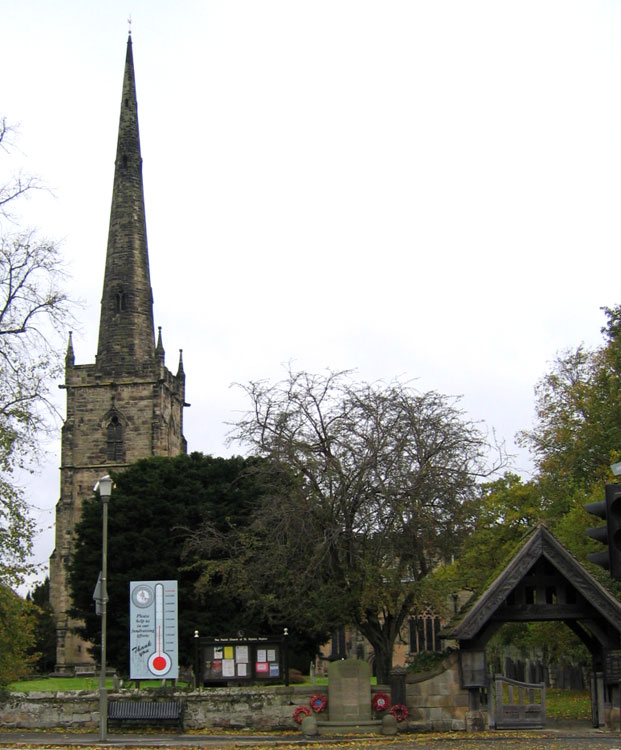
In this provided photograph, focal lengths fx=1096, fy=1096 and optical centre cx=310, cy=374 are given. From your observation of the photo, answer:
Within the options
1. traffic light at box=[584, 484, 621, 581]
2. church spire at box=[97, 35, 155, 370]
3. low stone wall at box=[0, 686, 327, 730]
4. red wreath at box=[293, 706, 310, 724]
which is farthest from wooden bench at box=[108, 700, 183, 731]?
church spire at box=[97, 35, 155, 370]

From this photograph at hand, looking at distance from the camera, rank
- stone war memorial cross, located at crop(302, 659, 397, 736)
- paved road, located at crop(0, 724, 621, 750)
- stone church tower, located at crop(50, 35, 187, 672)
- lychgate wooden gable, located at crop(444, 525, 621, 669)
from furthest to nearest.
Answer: stone church tower, located at crop(50, 35, 187, 672) → stone war memorial cross, located at crop(302, 659, 397, 736) → lychgate wooden gable, located at crop(444, 525, 621, 669) → paved road, located at crop(0, 724, 621, 750)

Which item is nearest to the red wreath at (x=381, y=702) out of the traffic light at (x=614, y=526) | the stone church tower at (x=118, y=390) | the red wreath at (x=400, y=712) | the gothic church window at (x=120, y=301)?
the red wreath at (x=400, y=712)

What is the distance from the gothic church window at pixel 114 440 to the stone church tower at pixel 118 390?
6 centimetres

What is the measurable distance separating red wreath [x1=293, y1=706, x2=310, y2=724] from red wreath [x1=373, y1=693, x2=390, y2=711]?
4.62 ft

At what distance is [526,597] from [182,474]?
28.9m

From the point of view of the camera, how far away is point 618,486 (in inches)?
332

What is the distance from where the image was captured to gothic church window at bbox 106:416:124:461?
70.3 meters

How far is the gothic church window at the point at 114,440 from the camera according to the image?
70312 millimetres

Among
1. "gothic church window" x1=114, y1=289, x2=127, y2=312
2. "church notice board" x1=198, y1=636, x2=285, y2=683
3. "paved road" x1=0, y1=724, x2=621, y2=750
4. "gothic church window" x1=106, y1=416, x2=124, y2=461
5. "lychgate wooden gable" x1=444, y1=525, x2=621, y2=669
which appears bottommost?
"paved road" x1=0, y1=724, x2=621, y2=750

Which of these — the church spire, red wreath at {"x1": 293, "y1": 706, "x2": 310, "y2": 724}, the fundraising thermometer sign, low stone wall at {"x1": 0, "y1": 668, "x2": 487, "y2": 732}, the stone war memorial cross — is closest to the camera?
low stone wall at {"x1": 0, "y1": 668, "x2": 487, "y2": 732}

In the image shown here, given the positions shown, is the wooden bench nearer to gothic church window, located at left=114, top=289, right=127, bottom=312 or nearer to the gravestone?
the gravestone

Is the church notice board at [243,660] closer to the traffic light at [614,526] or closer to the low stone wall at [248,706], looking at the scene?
the low stone wall at [248,706]

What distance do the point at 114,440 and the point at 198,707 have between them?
159 feet

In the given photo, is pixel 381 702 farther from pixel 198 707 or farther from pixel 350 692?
pixel 198 707
